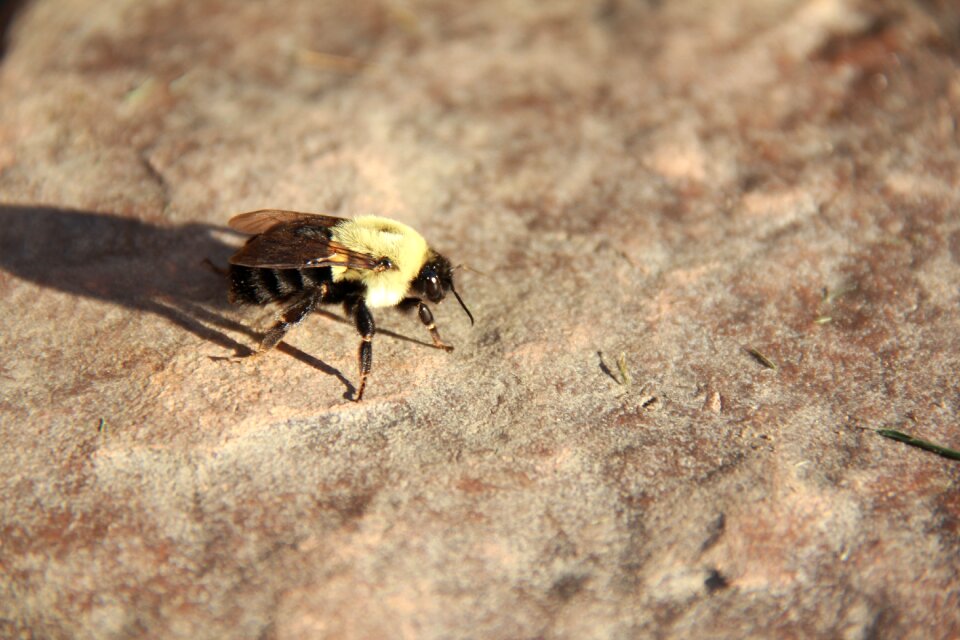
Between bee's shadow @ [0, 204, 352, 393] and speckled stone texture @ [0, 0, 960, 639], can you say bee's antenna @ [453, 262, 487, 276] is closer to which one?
speckled stone texture @ [0, 0, 960, 639]

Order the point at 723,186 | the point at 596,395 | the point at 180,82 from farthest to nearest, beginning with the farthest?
the point at 180,82, the point at 723,186, the point at 596,395

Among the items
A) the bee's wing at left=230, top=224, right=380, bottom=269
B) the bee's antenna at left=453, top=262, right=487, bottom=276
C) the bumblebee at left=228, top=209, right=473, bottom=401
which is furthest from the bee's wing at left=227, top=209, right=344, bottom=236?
the bee's antenna at left=453, top=262, right=487, bottom=276

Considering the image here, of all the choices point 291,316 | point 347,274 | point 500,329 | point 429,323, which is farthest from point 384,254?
point 500,329

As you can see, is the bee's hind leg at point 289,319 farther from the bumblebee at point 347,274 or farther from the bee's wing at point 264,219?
the bee's wing at point 264,219

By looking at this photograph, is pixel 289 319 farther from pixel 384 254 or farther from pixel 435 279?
pixel 435 279

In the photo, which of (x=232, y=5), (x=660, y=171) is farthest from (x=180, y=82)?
(x=660, y=171)

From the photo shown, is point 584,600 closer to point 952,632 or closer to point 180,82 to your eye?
point 952,632
